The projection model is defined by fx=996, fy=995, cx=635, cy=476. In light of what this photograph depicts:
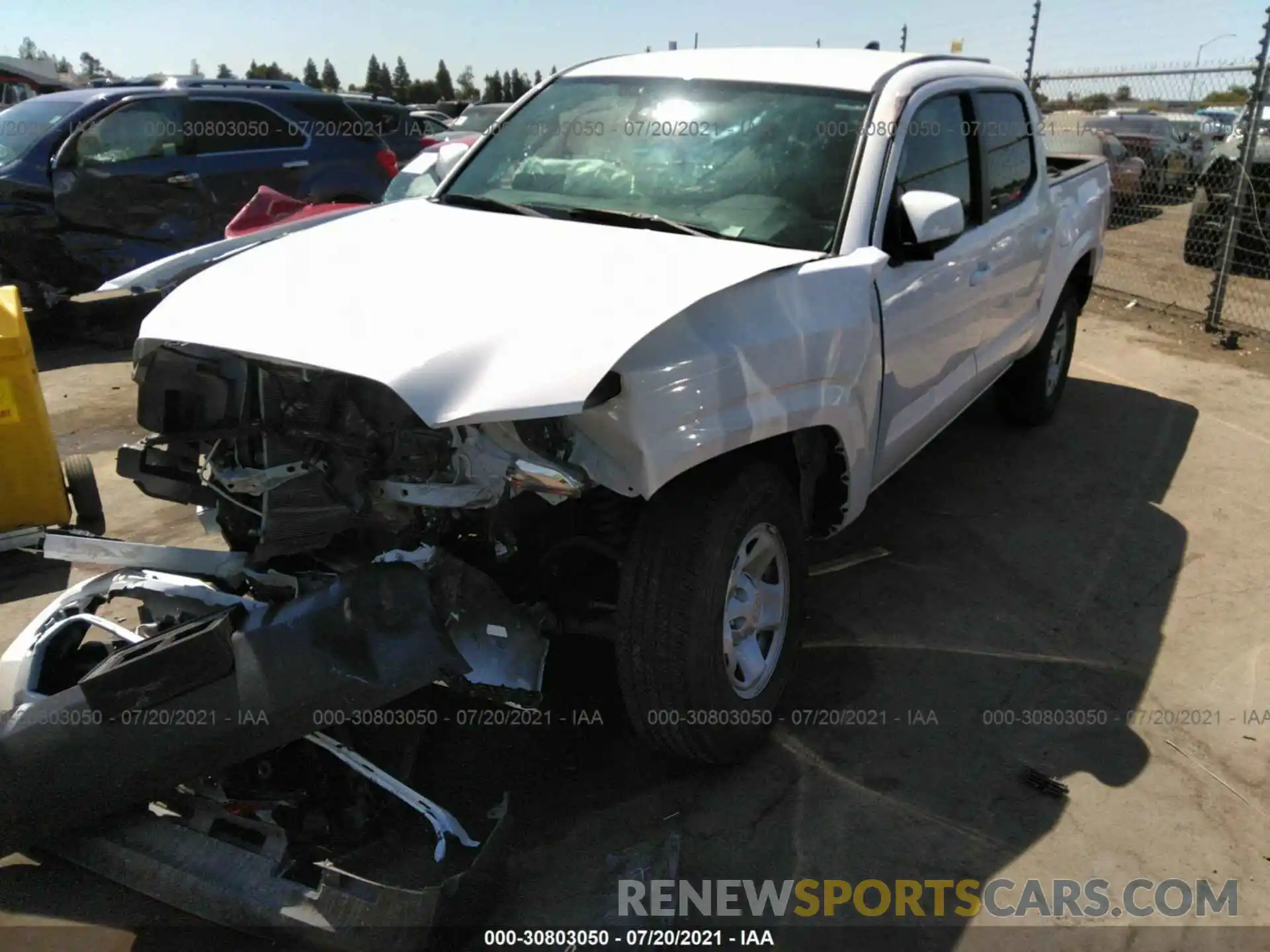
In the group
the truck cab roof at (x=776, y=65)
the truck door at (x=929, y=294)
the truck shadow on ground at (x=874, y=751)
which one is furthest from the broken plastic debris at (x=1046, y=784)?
the truck cab roof at (x=776, y=65)

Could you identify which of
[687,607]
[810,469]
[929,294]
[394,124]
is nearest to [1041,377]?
[929,294]

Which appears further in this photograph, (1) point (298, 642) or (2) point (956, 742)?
(2) point (956, 742)

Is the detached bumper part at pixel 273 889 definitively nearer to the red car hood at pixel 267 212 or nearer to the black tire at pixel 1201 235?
the red car hood at pixel 267 212

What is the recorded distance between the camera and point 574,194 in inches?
140

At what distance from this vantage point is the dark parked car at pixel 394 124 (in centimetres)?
1042

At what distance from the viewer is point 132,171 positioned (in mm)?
7859

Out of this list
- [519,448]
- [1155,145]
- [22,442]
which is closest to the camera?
[519,448]

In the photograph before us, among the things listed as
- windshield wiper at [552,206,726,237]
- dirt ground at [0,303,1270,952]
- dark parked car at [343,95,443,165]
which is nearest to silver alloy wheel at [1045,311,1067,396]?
dirt ground at [0,303,1270,952]

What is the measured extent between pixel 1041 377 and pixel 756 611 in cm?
354

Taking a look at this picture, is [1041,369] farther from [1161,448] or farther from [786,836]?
[786,836]

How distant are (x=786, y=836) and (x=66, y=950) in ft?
5.98

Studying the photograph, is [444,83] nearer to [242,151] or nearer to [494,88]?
[494,88]

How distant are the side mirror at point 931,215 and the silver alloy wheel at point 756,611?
1.06m

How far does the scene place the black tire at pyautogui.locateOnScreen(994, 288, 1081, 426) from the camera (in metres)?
5.68
